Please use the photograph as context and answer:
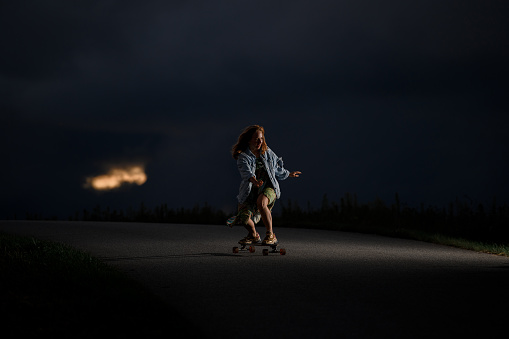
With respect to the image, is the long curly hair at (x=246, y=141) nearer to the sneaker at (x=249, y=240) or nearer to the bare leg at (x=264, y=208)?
the bare leg at (x=264, y=208)

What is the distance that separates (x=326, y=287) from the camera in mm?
6637

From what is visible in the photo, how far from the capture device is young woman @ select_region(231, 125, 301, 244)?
33.4 ft

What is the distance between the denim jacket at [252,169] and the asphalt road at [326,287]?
1.20 metres

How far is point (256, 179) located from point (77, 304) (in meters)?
5.12

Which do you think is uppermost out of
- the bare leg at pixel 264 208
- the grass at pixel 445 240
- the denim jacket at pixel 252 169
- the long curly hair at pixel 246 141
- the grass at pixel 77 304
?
the long curly hair at pixel 246 141

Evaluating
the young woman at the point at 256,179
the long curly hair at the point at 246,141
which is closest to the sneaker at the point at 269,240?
the young woman at the point at 256,179

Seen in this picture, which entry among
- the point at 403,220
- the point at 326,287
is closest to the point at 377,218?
the point at 403,220

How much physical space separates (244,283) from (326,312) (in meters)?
1.74

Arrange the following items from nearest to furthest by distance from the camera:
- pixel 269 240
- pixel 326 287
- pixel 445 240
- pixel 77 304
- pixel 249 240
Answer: pixel 77 304 < pixel 326 287 < pixel 269 240 < pixel 249 240 < pixel 445 240

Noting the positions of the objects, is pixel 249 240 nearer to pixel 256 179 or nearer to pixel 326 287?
pixel 256 179

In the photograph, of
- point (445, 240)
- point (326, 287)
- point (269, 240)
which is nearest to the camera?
point (326, 287)

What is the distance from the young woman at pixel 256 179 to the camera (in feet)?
33.4

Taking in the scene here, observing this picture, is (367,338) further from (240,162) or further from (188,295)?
(240,162)

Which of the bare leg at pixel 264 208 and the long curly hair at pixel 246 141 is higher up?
the long curly hair at pixel 246 141
